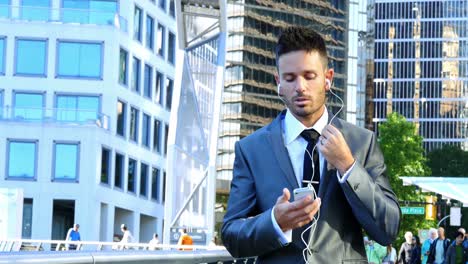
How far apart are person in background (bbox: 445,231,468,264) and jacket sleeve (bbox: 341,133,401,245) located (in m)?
24.7

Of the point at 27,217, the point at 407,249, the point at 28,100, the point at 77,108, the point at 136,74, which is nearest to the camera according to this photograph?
the point at 407,249

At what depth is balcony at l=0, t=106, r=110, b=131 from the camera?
202ft

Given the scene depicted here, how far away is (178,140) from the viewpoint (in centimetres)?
4256

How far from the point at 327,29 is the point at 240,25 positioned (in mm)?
14398

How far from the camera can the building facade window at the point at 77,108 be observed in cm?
6250

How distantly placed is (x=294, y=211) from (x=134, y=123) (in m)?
65.1

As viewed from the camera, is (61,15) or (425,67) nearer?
(61,15)

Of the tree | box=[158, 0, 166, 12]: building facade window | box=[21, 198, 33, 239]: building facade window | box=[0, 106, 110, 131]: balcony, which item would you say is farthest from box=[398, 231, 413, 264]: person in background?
the tree

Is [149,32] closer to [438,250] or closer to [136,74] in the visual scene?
[136,74]

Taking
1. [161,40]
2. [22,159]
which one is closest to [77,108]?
[22,159]

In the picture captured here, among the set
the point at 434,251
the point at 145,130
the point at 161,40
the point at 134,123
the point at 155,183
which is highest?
the point at 161,40

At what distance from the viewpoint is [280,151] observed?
13.8ft

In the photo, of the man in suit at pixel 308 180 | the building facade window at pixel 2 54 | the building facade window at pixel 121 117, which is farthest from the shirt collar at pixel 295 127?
the building facade window at pixel 121 117

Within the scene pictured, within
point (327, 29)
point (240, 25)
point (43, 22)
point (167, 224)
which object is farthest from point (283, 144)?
point (327, 29)
